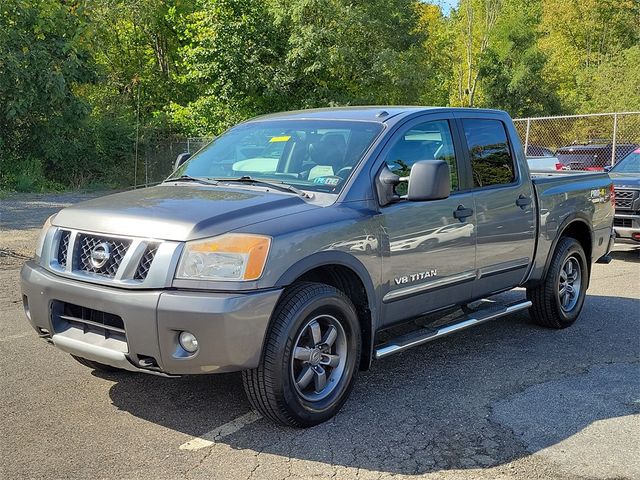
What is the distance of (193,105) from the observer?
2520cm

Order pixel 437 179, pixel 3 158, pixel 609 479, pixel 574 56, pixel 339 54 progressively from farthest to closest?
pixel 574 56 < pixel 339 54 < pixel 3 158 < pixel 437 179 < pixel 609 479

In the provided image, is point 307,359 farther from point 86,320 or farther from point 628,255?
point 628,255

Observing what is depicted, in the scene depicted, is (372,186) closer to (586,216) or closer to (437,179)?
(437,179)

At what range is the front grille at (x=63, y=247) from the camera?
4.03 m

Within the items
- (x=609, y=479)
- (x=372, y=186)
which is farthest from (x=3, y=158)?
(x=609, y=479)

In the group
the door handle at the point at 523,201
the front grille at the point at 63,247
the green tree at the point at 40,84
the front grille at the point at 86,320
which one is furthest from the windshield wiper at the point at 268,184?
the green tree at the point at 40,84

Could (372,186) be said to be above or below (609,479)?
above

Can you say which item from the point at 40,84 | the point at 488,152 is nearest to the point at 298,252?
the point at 488,152

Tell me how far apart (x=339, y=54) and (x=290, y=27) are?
84.9 inches

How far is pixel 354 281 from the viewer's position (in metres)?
4.29

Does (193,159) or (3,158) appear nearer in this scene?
(193,159)

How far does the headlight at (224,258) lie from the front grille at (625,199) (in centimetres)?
851

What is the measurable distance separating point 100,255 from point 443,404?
2321 millimetres

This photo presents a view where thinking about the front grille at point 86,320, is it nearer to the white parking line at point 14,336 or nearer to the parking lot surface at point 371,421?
the parking lot surface at point 371,421
